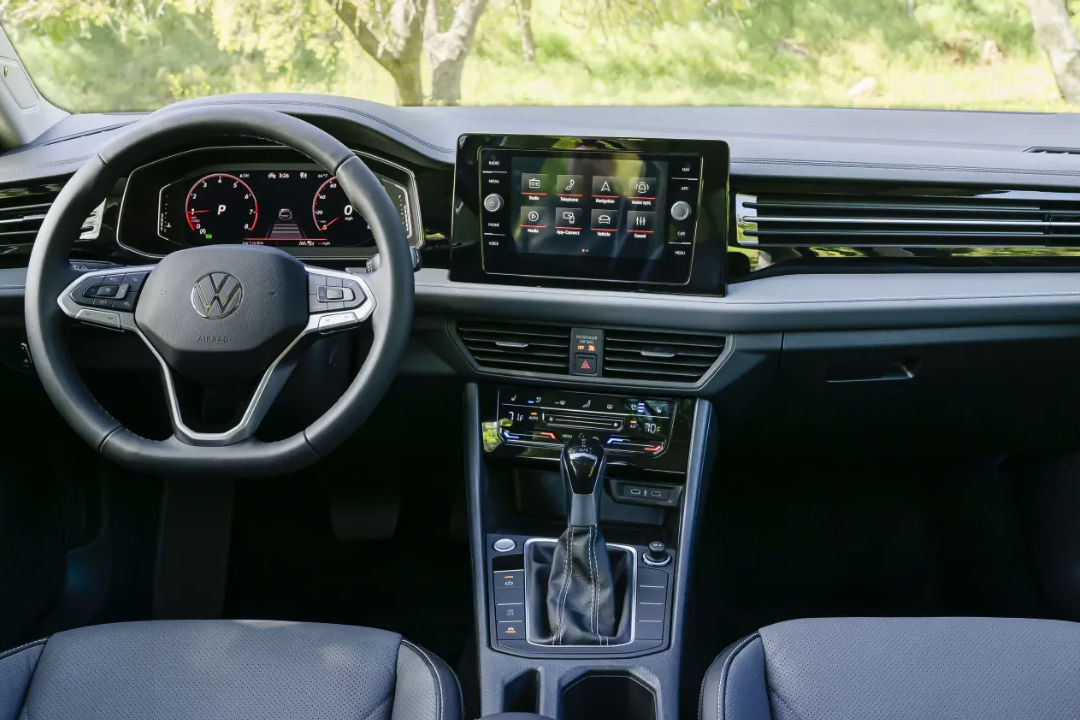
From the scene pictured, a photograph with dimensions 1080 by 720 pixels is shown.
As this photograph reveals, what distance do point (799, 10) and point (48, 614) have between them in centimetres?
211

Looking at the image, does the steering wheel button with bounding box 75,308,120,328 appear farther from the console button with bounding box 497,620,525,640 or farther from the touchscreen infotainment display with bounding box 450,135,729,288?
the console button with bounding box 497,620,525,640

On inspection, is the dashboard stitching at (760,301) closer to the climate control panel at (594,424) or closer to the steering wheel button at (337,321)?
the climate control panel at (594,424)

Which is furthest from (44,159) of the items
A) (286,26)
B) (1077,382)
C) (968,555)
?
(968,555)

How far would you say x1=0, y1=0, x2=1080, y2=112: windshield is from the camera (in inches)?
87.8

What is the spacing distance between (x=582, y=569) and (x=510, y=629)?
16 cm

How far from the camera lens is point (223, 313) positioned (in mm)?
1459

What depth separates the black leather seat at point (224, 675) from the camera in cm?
132

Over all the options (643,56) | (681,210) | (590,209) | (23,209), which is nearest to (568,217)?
(590,209)

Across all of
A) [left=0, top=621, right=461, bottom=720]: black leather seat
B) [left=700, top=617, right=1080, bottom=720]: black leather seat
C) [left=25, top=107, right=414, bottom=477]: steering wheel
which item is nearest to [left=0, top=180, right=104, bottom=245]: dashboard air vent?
[left=25, top=107, right=414, bottom=477]: steering wheel

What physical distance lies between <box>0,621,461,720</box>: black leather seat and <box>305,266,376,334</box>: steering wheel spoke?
1.47 feet

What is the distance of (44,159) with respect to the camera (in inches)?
75.5

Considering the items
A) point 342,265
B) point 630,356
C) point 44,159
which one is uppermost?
point 44,159

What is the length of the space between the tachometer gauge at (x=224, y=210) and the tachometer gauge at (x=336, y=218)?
0.39 feet

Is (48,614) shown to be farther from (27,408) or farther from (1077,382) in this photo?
(1077,382)
